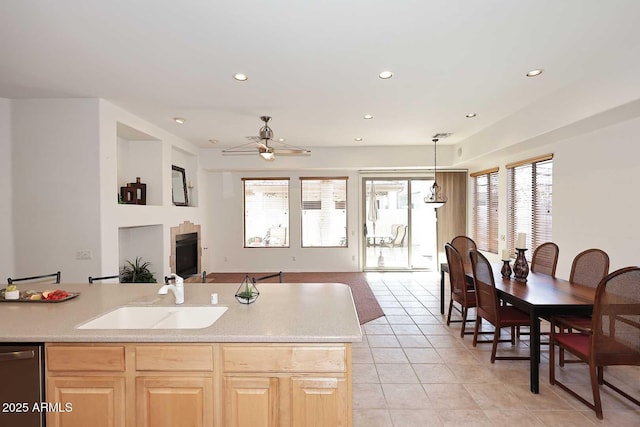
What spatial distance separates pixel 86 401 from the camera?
1.56 metres

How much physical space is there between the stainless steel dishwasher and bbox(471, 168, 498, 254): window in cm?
644

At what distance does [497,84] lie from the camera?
10.3ft

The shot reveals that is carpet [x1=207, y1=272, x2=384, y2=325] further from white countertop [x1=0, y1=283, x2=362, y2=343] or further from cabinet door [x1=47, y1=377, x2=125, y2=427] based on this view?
cabinet door [x1=47, y1=377, x2=125, y2=427]

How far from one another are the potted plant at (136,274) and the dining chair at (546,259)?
5.38m

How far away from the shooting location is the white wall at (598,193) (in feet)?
10.5

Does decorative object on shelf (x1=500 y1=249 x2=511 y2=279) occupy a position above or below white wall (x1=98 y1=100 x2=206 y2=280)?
below

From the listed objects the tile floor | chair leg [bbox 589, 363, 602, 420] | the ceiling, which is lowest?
the tile floor

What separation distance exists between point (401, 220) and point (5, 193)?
6.60m

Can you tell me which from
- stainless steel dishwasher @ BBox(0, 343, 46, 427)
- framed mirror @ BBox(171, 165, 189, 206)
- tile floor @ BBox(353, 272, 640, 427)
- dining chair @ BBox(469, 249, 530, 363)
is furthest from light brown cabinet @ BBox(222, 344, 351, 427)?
framed mirror @ BBox(171, 165, 189, 206)

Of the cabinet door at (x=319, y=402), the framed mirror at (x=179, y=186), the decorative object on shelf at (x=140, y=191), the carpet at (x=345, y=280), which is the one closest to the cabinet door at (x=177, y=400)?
the cabinet door at (x=319, y=402)

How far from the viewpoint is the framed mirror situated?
5717mm

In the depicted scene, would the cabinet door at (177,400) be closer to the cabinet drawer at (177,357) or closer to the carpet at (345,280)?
the cabinet drawer at (177,357)

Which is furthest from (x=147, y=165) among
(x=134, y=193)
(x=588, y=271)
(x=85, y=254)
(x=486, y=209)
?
(x=486, y=209)

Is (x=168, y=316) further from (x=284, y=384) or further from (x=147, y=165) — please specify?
(x=147, y=165)
